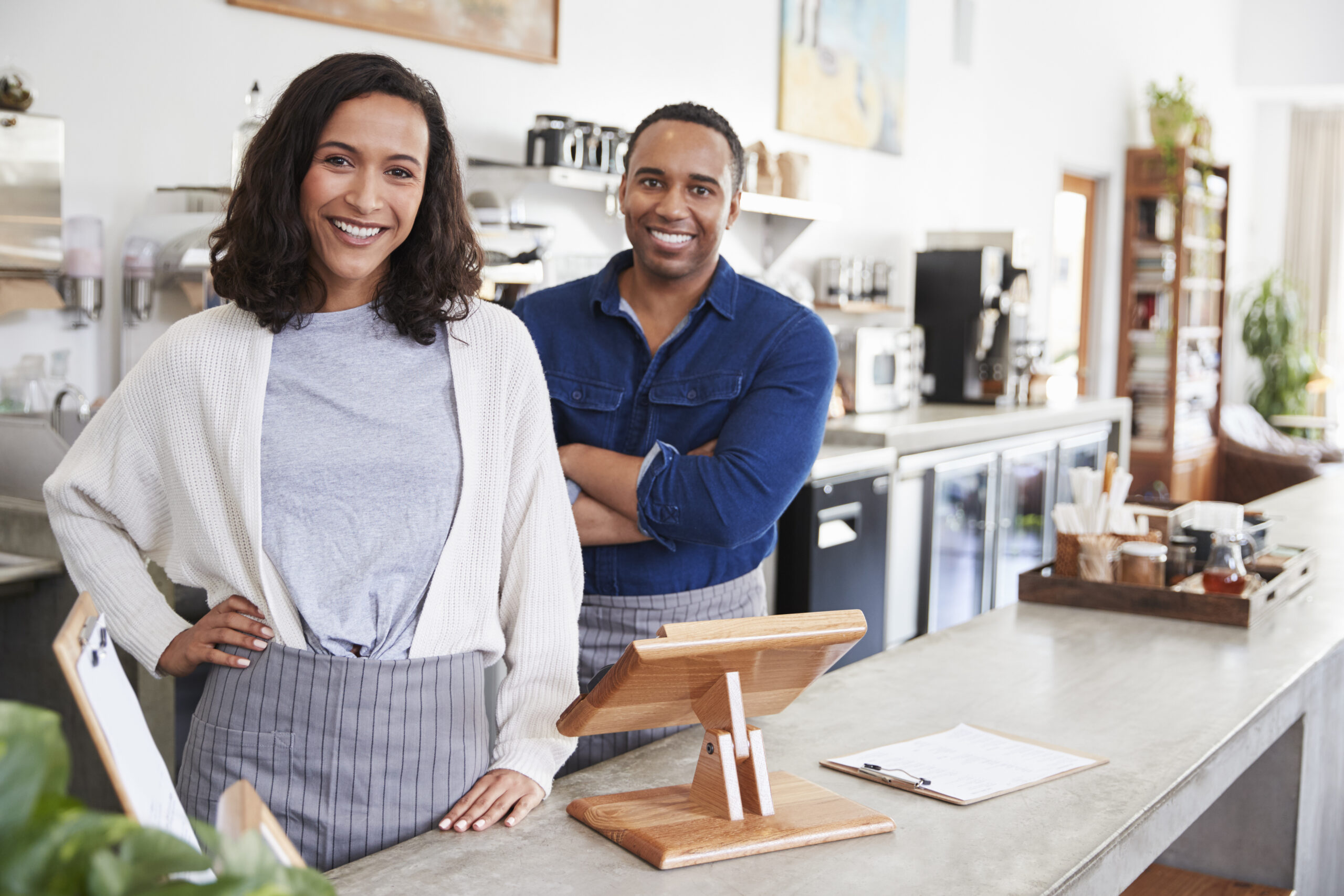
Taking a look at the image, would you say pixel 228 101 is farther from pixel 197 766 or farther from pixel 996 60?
pixel 996 60

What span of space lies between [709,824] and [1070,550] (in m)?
1.42

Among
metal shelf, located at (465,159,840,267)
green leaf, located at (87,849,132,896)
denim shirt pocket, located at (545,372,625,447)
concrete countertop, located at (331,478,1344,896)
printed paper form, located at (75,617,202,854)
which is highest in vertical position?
metal shelf, located at (465,159,840,267)

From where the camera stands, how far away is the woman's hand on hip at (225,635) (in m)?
1.34

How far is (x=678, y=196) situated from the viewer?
6.00 feet

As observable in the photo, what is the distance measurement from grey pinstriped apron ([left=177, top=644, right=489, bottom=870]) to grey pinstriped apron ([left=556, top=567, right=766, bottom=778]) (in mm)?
481

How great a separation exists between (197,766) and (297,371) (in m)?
0.44

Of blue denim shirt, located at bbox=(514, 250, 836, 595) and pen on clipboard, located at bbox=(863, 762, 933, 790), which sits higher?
blue denim shirt, located at bbox=(514, 250, 836, 595)

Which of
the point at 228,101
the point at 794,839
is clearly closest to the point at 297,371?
the point at 794,839

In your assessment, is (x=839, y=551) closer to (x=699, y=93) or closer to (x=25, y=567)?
(x=699, y=93)

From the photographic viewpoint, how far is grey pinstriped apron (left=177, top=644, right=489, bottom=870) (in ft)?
4.34

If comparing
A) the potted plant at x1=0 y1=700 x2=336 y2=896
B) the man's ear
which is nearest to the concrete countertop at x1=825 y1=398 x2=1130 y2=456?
the man's ear

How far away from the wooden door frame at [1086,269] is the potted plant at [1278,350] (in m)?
2.05

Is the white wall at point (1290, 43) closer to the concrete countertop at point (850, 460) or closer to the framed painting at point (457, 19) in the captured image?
the concrete countertop at point (850, 460)

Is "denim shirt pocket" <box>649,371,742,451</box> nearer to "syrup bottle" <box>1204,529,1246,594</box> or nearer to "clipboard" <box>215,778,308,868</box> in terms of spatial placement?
"syrup bottle" <box>1204,529,1246,594</box>
